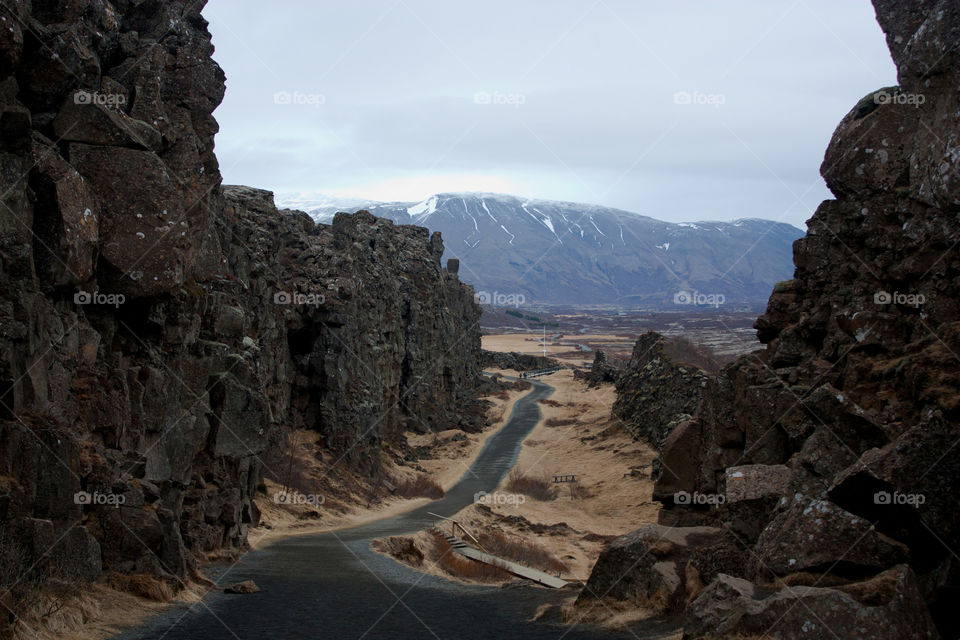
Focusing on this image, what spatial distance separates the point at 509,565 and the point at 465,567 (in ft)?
4.29

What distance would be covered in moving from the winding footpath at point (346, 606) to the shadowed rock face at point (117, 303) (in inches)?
64.6

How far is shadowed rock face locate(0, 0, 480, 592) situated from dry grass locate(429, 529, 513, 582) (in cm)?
636

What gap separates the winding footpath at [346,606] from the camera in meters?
14.8

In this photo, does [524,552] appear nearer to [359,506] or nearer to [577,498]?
[359,506]

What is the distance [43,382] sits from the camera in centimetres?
1483

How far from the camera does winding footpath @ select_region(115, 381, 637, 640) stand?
582 inches

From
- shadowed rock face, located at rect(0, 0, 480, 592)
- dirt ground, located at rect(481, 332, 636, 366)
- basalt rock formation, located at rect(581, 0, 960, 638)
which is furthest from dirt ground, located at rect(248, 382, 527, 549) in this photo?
dirt ground, located at rect(481, 332, 636, 366)

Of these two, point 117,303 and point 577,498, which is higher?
point 117,303

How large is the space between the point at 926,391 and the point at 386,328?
42.7 metres

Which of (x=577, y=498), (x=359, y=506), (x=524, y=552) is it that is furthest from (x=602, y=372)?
(x=524, y=552)

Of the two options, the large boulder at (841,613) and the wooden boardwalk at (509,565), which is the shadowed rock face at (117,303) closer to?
the wooden boardwalk at (509,565)

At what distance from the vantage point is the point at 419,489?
43500 millimetres

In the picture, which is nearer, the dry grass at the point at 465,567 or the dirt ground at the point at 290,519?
the dirt ground at the point at 290,519

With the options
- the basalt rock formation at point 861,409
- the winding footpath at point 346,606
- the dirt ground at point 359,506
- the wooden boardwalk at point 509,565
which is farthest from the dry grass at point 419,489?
the basalt rock formation at point 861,409
